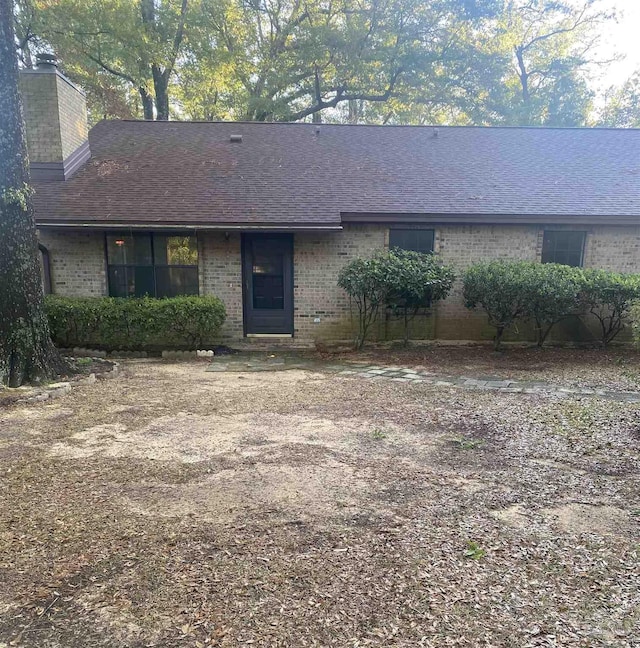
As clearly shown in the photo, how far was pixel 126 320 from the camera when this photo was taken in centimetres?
839

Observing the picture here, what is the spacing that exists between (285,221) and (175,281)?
2.69m

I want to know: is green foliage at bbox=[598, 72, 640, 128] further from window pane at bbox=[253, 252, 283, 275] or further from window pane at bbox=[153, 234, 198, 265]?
window pane at bbox=[153, 234, 198, 265]

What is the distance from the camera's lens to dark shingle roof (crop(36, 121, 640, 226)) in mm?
9250

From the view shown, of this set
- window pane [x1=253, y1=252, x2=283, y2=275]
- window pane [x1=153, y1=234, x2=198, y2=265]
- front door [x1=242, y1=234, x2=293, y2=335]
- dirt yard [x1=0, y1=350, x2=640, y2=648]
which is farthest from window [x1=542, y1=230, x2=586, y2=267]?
window pane [x1=153, y1=234, x2=198, y2=265]

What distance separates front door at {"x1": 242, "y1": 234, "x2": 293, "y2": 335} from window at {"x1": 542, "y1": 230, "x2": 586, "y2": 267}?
5.45 m

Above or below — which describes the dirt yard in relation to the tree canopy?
below

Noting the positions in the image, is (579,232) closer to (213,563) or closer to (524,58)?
(213,563)

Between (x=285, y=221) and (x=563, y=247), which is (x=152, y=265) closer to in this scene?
(x=285, y=221)

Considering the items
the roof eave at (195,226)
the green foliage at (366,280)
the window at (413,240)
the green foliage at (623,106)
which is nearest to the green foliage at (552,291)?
the window at (413,240)

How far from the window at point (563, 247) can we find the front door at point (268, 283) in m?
5.45

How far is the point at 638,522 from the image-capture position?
113 inches

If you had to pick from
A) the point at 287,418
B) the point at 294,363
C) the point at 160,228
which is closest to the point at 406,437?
the point at 287,418

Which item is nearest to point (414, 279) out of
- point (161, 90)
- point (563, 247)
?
point (563, 247)

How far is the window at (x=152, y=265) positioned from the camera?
31.2 feet
